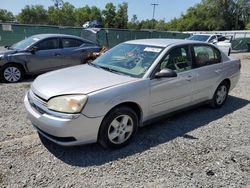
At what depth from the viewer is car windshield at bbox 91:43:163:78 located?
Answer: 408 centimetres

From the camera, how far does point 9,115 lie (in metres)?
4.94

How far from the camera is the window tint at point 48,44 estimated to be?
8.10 metres

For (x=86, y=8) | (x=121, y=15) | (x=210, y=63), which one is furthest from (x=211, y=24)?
(x=210, y=63)

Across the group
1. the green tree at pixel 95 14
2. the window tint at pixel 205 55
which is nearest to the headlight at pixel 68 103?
the window tint at pixel 205 55

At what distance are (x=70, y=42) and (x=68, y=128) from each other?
614cm

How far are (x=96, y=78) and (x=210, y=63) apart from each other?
260cm

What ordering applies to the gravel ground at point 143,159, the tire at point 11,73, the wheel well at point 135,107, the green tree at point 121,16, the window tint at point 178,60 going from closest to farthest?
1. the gravel ground at point 143,159
2. the wheel well at point 135,107
3. the window tint at point 178,60
4. the tire at point 11,73
5. the green tree at point 121,16

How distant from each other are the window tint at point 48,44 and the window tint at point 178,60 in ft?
16.5

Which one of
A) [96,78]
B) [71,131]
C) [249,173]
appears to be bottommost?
[249,173]

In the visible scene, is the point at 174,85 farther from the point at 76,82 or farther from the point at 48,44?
the point at 48,44

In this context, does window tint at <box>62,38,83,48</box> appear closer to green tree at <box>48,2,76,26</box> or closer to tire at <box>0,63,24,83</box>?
tire at <box>0,63,24,83</box>

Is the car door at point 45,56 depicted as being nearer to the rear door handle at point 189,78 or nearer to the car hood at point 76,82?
the car hood at point 76,82

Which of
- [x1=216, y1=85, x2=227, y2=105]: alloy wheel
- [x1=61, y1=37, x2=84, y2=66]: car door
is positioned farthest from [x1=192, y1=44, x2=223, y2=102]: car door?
[x1=61, y1=37, x2=84, y2=66]: car door

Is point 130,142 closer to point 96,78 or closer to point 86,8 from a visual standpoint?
point 96,78
